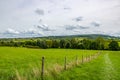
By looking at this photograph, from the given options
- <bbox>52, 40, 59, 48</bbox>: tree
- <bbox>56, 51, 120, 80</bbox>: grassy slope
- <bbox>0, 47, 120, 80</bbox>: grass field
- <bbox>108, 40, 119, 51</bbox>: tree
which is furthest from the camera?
<bbox>52, 40, 59, 48</bbox>: tree

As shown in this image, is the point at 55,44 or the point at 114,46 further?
the point at 55,44

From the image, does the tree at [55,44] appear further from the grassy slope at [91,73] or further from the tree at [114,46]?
the grassy slope at [91,73]

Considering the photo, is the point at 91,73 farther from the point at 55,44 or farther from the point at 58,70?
the point at 55,44

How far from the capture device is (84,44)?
140125mm

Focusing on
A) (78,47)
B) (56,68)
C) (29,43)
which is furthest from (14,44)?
(56,68)

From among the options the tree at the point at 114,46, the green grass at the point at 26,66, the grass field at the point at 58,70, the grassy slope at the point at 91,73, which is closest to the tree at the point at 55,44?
the tree at the point at 114,46

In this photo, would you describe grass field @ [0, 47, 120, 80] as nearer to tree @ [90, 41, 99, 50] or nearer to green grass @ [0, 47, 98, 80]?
green grass @ [0, 47, 98, 80]

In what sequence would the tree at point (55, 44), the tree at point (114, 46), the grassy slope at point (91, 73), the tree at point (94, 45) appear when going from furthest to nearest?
the tree at point (55, 44) → the tree at point (94, 45) → the tree at point (114, 46) → the grassy slope at point (91, 73)

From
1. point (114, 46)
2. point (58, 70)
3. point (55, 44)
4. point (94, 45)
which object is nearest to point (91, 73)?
point (58, 70)

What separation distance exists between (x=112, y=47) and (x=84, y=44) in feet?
60.0

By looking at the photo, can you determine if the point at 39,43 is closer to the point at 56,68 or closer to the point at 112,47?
the point at 112,47

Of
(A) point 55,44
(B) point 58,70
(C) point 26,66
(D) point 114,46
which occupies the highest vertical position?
(B) point 58,70

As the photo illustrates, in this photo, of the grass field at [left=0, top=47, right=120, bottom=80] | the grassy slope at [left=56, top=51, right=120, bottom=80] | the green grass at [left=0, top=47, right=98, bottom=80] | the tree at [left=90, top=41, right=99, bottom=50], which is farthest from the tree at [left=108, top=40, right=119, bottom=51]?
the grassy slope at [left=56, top=51, right=120, bottom=80]

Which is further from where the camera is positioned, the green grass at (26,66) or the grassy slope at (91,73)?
the grassy slope at (91,73)
